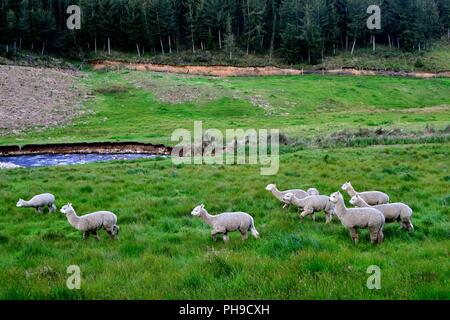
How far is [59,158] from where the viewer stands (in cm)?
3597

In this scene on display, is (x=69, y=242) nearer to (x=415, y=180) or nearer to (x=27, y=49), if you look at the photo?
(x=415, y=180)

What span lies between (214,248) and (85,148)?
3058 centimetres

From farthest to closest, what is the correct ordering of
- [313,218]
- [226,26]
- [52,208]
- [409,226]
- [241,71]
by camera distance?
1. [226,26]
2. [241,71]
3. [52,208]
4. [313,218]
5. [409,226]

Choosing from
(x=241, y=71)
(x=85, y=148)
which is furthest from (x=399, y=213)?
(x=241, y=71)

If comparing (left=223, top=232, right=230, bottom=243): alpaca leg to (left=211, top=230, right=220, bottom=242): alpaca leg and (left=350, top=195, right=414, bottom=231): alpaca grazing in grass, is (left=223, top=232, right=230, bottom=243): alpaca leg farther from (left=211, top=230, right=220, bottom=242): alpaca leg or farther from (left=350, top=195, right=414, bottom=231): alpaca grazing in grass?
(left=350, top=195, right=414, bottom=231): alpaca grazing in grass

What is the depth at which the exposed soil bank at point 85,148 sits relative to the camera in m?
38.2

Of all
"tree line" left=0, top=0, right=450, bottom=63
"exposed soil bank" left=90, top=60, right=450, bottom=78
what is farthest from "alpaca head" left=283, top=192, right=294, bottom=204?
"tree line" left=0, top=0, right=450, bottom=63

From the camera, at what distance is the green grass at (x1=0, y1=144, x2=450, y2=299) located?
8484 millimetres

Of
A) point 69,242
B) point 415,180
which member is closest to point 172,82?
point 415,180

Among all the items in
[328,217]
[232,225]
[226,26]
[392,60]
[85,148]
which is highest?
[226,26]

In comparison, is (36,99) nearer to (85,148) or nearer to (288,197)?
(85,148)

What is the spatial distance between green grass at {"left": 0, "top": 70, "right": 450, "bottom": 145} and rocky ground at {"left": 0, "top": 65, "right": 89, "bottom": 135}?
2.51 m

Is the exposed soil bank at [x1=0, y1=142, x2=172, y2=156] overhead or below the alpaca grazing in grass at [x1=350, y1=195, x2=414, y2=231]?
below

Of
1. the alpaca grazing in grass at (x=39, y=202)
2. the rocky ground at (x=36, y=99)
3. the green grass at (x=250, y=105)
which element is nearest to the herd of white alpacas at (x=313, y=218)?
the alpaca grazing in grass at (x=39, y=202)
